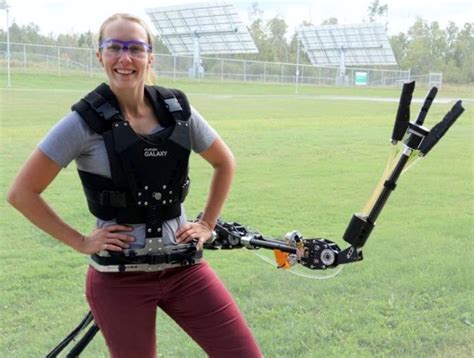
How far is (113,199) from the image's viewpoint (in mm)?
1437

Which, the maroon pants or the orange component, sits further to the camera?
the orange component

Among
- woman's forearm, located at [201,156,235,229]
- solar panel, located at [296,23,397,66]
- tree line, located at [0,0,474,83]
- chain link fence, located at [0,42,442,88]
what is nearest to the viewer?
woman's forearm, located at [201,156,235,229]

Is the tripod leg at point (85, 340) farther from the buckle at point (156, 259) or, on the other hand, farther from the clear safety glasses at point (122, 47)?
the clear safety glasses at point (122, 47)

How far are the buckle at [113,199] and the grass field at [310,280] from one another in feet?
4.00

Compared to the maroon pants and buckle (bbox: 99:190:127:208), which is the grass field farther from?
buckle (bbox: 99:190:127:208)

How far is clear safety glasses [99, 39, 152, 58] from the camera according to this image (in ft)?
4.76

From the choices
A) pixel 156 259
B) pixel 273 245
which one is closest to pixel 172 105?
pixel 156 259

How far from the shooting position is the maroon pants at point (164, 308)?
147 cm

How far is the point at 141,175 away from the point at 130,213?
11 cm

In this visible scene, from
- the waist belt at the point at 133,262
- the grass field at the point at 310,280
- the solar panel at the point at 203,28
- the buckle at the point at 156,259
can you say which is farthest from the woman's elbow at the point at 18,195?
the solar panel at the point at 203,28

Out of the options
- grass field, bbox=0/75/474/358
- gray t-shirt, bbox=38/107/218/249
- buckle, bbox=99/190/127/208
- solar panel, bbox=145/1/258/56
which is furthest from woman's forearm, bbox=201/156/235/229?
solar panel, bbox=145/1/258/56

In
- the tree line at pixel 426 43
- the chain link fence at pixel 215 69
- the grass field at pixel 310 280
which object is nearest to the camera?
the grass field at pixel 310 280

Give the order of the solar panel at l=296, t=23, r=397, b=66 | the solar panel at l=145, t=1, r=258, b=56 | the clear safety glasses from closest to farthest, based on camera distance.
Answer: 1. the clear safety glasses
2. the solar panel at l=145, t=1, r=258, b=56
3. the solar panel at l=296, t=23, r=397, b=66

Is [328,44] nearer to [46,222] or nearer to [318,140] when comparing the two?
[318,140]
